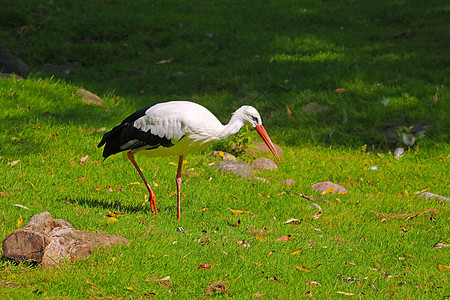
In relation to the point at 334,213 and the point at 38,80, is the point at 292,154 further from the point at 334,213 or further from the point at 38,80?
the point at 38,80

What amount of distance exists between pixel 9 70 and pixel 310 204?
7014mm

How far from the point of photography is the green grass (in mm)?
4410

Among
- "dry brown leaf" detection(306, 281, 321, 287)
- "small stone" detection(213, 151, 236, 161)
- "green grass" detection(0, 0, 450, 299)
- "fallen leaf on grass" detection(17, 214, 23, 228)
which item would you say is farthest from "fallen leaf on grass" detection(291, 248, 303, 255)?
"small stone" detection(213, 151, 236, 161)

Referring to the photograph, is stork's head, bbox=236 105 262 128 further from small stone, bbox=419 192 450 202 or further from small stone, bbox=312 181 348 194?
small stone, bbox=419 192 450 202

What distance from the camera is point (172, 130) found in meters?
5.43

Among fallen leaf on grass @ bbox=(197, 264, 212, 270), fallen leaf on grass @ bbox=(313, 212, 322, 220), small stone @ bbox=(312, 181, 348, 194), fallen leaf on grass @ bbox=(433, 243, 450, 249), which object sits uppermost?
fallen leaf on grass @ bbox=(197, 264, 212, 270)

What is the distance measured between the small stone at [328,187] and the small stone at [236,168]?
91cm

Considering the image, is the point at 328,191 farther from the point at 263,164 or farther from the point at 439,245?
the point at 439,245

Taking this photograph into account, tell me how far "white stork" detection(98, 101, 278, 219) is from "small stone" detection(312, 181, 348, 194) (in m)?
1.47

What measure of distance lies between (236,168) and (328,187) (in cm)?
124

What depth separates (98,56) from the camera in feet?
41.8

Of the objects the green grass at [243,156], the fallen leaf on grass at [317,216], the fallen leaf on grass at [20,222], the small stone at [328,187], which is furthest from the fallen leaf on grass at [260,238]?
the fallen leaf on grass at [20,222]

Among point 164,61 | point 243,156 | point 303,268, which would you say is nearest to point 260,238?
point 303,268

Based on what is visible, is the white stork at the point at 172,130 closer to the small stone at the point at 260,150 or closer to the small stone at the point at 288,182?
the small stone at the point at 288,182
